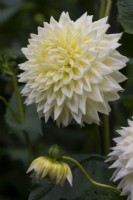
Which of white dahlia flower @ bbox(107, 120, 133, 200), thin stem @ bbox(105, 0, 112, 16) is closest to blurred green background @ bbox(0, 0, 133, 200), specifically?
thin stem @ bbox(105, 0, 112, 16)

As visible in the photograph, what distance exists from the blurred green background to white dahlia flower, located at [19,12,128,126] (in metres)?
0.26

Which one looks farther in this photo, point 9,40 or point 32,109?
point 9,40

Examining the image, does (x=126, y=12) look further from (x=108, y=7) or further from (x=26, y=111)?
(x=26, y=111)

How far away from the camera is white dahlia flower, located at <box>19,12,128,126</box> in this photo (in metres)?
1.15

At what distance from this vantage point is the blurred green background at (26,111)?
1.52 metres

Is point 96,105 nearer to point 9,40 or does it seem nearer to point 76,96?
point 76,96

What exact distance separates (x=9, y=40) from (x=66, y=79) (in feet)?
4.76

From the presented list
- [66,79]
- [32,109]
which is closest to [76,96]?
Result: [66,79]

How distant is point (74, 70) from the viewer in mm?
1175

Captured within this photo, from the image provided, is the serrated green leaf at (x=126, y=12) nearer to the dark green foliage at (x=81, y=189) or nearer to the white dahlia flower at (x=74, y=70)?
the white dahlia flower at (x=74, y=70)

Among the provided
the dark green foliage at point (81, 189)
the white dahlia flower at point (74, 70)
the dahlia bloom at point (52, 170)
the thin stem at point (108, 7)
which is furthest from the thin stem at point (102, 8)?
the dahlia bloom at point (52, 170)

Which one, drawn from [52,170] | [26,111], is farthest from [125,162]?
[26,111]

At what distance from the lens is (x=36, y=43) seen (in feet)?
3.98

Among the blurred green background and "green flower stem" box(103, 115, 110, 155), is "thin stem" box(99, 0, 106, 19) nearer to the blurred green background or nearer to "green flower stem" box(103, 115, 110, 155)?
the blurred green background
